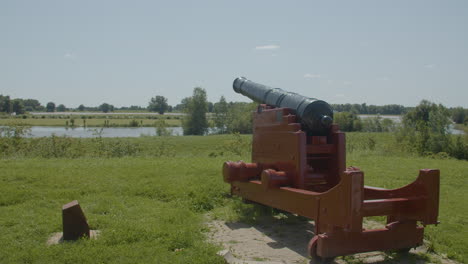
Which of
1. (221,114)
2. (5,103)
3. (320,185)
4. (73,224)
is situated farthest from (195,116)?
(73,224)

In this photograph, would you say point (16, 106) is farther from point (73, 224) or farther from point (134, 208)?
point (73, 224)

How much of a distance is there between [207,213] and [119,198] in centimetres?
161

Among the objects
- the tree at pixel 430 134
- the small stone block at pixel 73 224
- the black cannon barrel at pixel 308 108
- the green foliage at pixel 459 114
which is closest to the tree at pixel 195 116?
the tree at pixel 430 134

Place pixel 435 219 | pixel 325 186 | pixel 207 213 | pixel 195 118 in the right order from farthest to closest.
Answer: pixel 195 118 < pixel 207 213 < pixel 325 186 < pixel 435 219

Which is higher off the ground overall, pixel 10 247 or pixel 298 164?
pixel 298 164

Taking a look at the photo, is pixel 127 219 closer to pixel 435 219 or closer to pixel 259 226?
pixel 259 226

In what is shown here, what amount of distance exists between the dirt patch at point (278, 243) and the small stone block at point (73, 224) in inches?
62.0

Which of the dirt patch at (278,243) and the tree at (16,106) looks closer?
the dirt patch at (278,243)

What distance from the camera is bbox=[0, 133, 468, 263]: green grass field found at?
4754 mm

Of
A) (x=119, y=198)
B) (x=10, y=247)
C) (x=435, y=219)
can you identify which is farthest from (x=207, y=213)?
(x=435, y=219)

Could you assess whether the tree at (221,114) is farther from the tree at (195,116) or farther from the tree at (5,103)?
the tree at (5,103)

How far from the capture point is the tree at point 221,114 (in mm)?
69975

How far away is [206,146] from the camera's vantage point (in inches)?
1500

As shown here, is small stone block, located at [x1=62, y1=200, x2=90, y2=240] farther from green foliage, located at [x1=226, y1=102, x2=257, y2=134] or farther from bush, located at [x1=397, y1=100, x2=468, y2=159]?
green foliage, located at [x1=226, y1=102, x2=257, y2=134]
